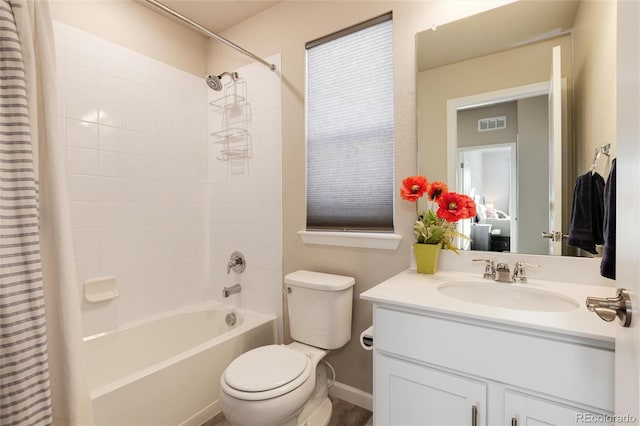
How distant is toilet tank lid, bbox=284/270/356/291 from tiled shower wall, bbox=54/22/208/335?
104 cm

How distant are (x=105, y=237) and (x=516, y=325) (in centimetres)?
214

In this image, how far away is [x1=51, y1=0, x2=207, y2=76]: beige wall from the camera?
178 centimetres

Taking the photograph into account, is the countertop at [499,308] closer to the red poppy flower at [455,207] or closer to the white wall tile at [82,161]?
the red poppy flower at [455,207]

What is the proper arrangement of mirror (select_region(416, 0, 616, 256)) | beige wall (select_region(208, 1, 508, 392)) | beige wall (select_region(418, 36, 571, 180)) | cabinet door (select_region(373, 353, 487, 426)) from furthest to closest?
beige wall (select_region(208, 1, 508, 392)) → beige wall (select_region(418, 36, 571, 180)) → mirror (select_region(416, 0, 616, 256)) → cabinet door (select_region(373, 353, 487, 426))

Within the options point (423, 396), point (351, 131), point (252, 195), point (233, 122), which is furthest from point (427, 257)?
point (233, 122)

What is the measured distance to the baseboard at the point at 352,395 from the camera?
176 cm

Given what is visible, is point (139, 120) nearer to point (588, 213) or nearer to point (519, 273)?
point (519, 273)

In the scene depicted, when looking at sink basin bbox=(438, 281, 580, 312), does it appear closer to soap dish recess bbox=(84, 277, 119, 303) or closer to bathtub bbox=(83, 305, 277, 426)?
bathtub bbox=(83, 305, 277, 426)

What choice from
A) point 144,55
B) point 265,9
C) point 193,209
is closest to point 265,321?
point 193,209

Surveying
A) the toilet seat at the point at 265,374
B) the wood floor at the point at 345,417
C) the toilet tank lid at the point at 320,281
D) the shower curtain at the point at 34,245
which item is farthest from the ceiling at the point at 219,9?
the wood floor at the point at 345,417

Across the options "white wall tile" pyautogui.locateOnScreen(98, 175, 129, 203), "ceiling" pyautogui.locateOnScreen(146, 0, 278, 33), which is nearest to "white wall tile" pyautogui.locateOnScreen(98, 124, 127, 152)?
"white wall tile" pyautogui.locateOnScreen(98, 175, 129, 203)

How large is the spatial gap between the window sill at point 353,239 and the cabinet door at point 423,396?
0.65 metres

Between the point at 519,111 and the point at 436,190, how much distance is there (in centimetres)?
48

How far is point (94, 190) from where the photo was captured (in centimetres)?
185
